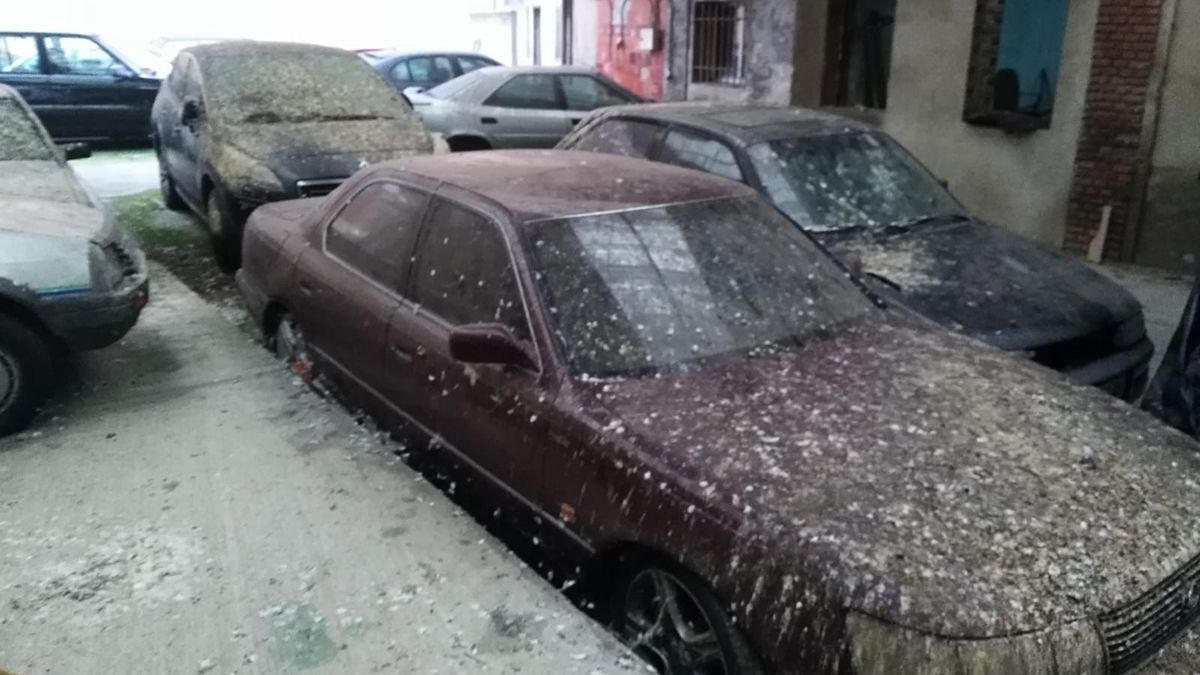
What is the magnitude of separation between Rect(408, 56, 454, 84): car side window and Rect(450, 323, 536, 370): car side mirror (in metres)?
10.9

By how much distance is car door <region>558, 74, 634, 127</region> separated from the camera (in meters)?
11.3

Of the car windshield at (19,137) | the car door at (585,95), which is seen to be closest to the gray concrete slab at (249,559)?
the car windshield at (19,137)

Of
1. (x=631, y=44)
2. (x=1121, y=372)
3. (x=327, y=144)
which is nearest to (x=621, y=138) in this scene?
(x=327, y=144)

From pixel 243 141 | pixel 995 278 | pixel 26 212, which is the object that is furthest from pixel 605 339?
pixel 243 141

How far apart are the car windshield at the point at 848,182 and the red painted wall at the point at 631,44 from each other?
1000cm

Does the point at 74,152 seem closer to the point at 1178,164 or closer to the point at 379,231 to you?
the point at 379,231

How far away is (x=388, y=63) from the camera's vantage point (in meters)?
13.0

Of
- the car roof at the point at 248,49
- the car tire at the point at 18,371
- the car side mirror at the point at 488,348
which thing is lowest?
the car tire at the point at 18,371

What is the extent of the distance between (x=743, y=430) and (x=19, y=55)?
41.0ft

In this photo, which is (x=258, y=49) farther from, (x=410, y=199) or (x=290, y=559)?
(x=290, y=559)

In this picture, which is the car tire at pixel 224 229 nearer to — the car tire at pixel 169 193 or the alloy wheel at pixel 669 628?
the car tire at pixel 169 193

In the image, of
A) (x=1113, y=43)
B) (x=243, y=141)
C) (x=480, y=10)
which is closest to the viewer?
(x=243, y=141)

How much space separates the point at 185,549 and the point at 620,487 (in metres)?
1.60

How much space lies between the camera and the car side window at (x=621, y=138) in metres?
6.19
